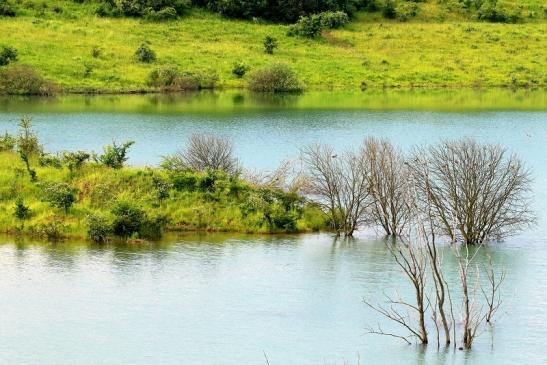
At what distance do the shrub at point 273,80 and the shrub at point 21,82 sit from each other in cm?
1863

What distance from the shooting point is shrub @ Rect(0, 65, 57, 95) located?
90.9 m

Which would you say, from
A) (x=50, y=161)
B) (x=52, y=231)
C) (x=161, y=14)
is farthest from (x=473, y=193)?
(x=161, y=14)

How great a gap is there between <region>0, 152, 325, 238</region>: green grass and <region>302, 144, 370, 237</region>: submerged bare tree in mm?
750

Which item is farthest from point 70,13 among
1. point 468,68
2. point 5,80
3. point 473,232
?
point 473,232

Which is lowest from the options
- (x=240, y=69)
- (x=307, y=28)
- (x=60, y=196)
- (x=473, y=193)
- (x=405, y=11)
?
(x=60, y=196)

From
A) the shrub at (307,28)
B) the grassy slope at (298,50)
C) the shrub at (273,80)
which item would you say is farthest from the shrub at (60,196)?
the shrub at (307,28)

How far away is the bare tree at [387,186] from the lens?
41906mm

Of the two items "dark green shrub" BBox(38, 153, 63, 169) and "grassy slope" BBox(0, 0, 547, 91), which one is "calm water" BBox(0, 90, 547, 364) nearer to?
"dark green shrub" BBox(38, 153, 63, 169)

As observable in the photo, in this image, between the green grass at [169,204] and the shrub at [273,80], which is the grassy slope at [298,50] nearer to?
the shrub at [273,80]

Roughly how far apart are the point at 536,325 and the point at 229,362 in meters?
9.45

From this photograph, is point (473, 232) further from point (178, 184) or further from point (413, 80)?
point (413, 80)

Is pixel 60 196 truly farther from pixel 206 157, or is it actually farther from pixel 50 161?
pixel 206 157

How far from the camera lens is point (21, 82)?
90.9 meters

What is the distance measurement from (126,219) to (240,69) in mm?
58493
